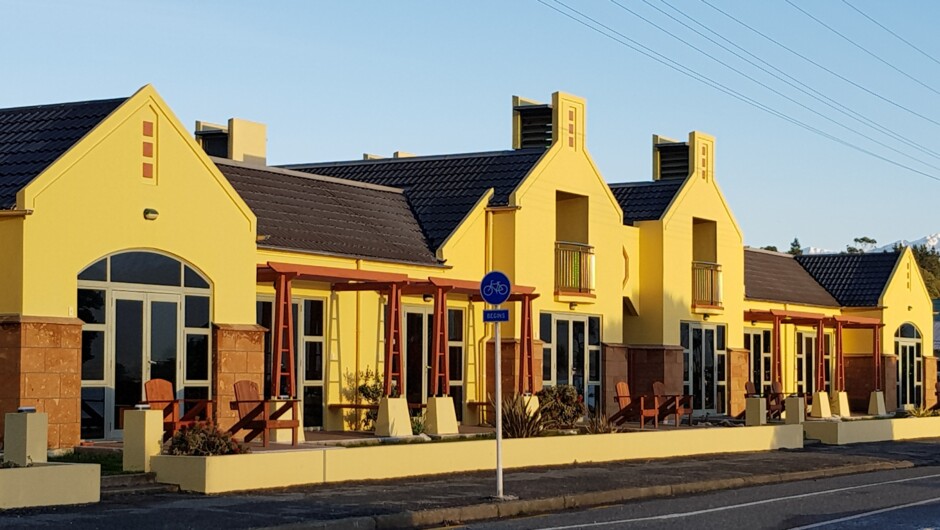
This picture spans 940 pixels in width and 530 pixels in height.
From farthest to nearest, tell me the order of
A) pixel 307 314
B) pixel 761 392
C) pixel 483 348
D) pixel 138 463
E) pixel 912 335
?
pixel 912 335, pixel 761 392, pixel 483 348, pixel 307 314, pixel 138 463

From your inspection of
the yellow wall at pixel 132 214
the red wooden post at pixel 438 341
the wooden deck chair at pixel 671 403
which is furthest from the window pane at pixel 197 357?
the wooden deck chair at pixel 671 403

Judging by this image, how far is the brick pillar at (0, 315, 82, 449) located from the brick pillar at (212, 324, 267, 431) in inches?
116

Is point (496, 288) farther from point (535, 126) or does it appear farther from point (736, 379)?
point (736, 379)

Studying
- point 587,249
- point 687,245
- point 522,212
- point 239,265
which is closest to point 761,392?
point 687,245

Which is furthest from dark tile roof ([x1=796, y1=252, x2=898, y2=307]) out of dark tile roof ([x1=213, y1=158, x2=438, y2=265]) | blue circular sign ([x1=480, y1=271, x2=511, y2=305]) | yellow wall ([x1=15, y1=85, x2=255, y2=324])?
blue circular sign ([x1=480, y1=271, x2=511, y2=305])

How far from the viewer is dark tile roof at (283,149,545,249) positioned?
107 feet

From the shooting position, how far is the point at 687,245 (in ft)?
132

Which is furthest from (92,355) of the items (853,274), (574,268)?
(853,274)

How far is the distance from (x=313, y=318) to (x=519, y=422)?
4376 mm

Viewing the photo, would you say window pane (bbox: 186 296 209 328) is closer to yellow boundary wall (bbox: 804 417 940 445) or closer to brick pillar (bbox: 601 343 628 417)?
brick pillar (bbox: 601 343 628 417)

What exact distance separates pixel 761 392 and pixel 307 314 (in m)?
21.5

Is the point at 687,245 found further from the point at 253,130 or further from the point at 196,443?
the point at 196,443

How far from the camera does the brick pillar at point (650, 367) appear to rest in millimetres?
38344

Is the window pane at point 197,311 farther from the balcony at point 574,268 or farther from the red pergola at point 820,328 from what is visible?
the red pergola at point 820,328
